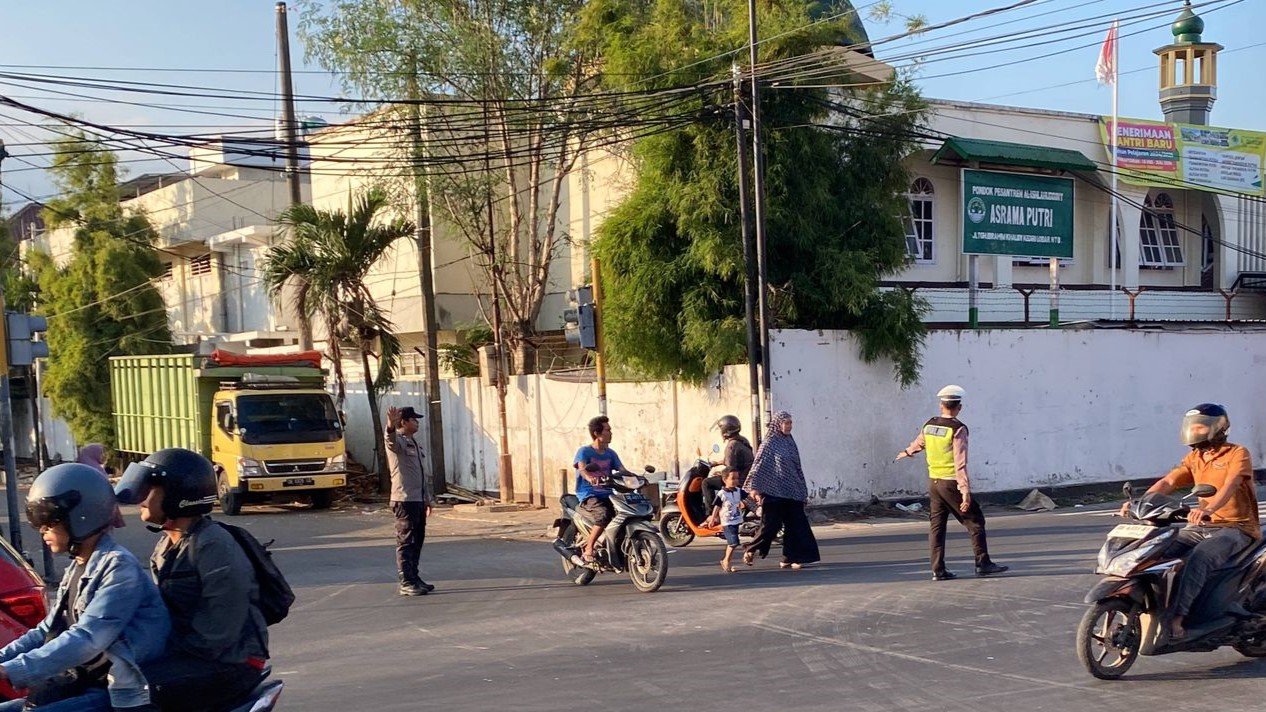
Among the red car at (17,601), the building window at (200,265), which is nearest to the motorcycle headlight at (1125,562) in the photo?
the red car at (17,601)

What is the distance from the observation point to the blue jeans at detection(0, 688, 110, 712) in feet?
13.0

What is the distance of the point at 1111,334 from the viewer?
19.2m

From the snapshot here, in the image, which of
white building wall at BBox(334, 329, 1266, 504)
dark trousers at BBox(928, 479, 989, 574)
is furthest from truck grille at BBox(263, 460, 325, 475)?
dark trousers at BBox(928, 479, 989, 574)

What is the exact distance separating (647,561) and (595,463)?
1.19m

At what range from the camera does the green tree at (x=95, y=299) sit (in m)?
32.3

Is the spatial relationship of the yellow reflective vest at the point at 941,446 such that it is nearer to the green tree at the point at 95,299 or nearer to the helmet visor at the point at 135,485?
the helmet visor at the point at 135,485

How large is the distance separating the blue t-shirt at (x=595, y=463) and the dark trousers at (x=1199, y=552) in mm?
5357

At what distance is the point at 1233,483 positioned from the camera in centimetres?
692

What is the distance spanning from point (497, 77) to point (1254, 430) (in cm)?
1531

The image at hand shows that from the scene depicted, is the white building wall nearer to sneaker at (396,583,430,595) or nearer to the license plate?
sneaker at (396,583,430,595)

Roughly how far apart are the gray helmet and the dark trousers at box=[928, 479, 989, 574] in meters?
7.71

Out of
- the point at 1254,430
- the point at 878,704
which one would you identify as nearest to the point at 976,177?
the point at 1254,430

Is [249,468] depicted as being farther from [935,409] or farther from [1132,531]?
[1132,531]

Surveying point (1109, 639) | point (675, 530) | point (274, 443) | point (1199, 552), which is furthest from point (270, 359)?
point (1199, 552)
